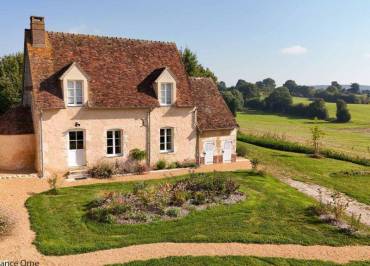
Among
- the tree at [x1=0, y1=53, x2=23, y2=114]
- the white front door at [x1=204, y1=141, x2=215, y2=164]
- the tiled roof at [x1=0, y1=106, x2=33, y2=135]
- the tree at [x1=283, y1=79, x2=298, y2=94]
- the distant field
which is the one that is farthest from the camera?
the tree at [x1=283, y1=79, x2=298, y2=94]

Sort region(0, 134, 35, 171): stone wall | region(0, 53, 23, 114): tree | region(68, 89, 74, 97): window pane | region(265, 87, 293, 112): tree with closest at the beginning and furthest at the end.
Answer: region(0, 134, 35, 171): stone wall → region(68, 89, 74, 97): window pane → region(0, 53, 23, 114): tree → region(265, 87, 293, 112): tree

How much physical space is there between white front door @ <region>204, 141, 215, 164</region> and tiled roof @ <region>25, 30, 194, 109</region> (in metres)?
3.62

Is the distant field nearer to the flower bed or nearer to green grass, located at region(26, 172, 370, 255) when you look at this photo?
the flower bed

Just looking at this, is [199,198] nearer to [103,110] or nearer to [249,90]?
[103,110]

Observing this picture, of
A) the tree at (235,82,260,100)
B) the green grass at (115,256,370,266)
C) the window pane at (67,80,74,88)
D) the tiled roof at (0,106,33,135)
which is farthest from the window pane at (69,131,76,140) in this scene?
the tree at (235,82,260,100)

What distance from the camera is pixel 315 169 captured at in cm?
2978

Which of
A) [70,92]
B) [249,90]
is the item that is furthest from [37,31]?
[249,90]

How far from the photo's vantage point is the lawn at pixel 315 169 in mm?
23919

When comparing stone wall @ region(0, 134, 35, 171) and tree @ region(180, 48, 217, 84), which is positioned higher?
tree @ region(180, 48, 217, 84)

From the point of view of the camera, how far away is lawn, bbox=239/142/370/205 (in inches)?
942

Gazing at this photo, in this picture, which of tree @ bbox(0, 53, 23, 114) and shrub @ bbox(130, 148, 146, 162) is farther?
tree @ bbox(0, 53, 23, 114)

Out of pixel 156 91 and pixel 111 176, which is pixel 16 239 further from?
pixel 156 91

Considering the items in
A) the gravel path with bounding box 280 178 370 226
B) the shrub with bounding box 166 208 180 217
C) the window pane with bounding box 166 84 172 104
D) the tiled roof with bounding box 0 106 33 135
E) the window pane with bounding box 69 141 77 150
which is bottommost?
the gravel path with bounding box 280 178 370 226

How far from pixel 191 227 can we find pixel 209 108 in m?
15.4
